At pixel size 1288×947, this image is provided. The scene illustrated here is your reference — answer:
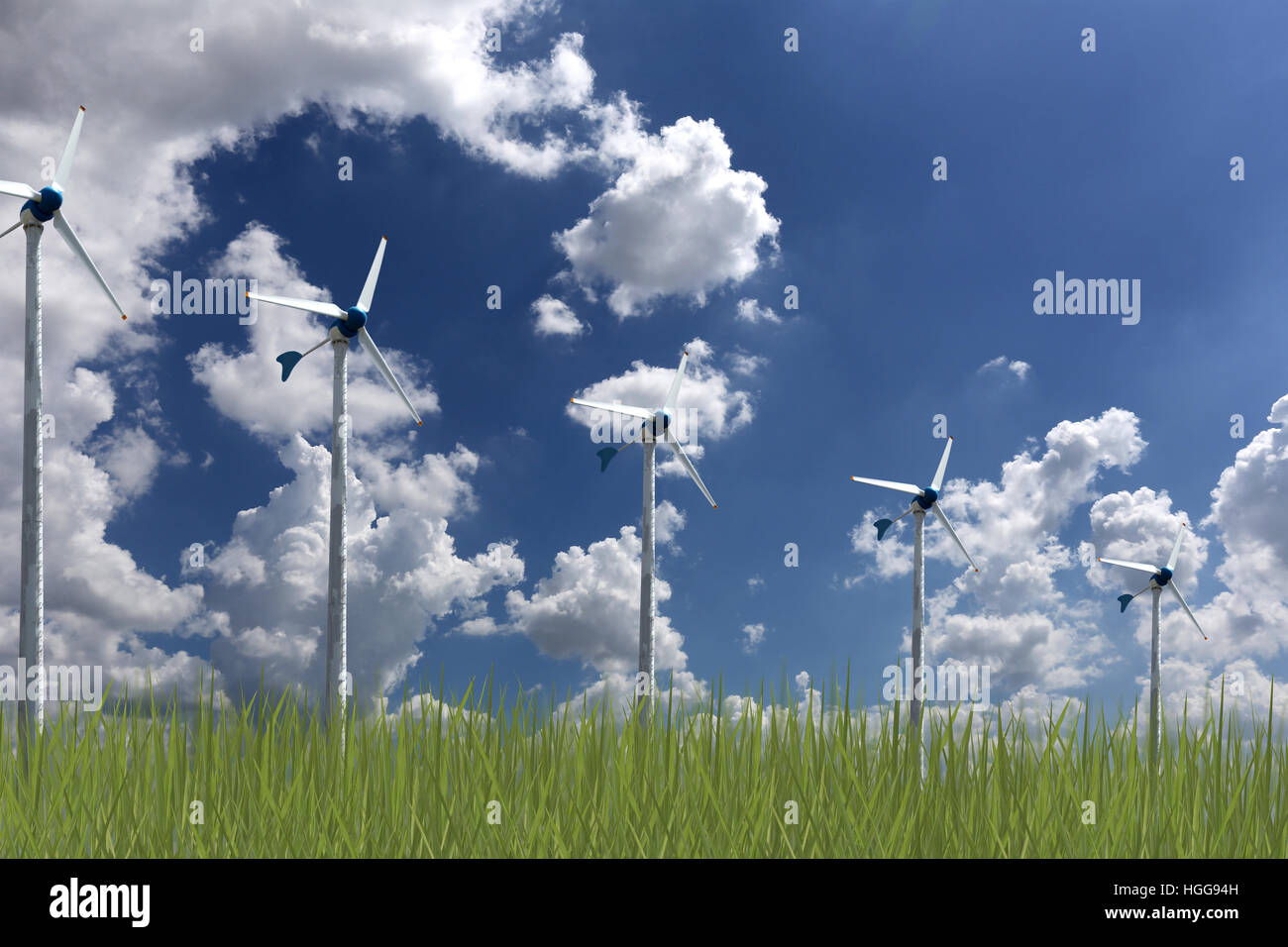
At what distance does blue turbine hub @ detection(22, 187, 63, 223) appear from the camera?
28859mm

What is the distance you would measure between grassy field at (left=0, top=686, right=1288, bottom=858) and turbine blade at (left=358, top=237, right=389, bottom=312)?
79.9 feet

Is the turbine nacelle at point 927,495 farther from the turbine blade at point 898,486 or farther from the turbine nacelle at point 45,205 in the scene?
the turbine nacelle at point 45,205

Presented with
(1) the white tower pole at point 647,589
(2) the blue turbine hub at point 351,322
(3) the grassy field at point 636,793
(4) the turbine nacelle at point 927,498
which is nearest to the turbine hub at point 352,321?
(2) the blue turbine hub at point 351,322

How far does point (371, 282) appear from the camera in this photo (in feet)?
110

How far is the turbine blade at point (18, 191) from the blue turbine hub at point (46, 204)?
172mm

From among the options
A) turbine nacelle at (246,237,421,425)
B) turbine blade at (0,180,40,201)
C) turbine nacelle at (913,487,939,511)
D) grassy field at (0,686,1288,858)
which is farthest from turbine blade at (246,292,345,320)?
turbine nacelle at (913,487,939,511)

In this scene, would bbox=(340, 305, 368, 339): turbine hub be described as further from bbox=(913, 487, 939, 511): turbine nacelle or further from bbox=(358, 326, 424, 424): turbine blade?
bbox=(913, 487, 939, 511): turbine nacelle

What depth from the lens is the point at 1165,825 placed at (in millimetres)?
8969

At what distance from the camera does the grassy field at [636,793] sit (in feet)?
28.2

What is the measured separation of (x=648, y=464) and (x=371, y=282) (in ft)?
42.5

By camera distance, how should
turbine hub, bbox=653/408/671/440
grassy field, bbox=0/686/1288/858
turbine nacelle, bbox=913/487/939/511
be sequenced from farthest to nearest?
1. turbine nacelle, bbox=913/487/939/511
2. turbine hub, bbox=653/408/671/440
3. grassy field, bbox=0/686/1288/858

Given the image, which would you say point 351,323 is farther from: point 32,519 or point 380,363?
point 32,519
